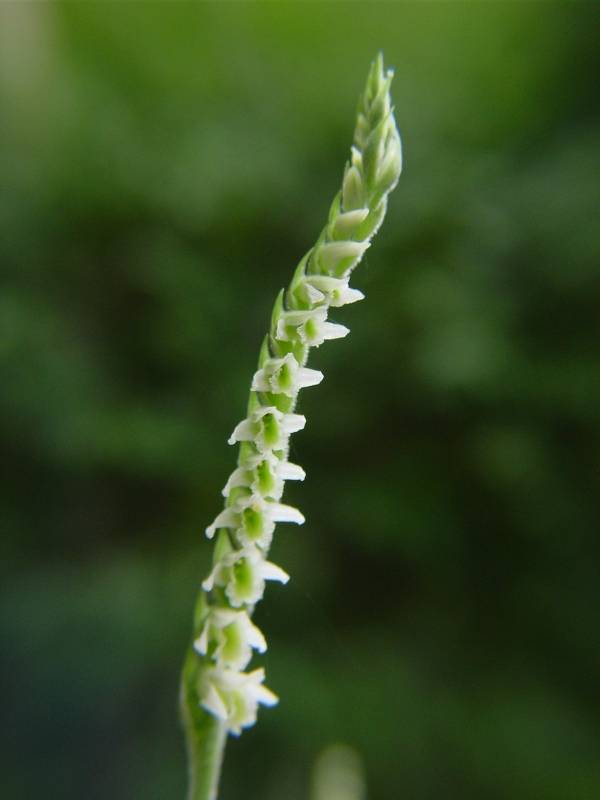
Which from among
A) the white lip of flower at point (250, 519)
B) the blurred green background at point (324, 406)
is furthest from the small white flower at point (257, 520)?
the blurred green background at point (324, 406)

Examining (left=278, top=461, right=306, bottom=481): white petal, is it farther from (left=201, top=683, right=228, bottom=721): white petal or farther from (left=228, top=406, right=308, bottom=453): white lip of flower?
(left=201, top=683, right=228, bottom=721): white petal

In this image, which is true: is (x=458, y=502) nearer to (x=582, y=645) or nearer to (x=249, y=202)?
(x=582, y=645)

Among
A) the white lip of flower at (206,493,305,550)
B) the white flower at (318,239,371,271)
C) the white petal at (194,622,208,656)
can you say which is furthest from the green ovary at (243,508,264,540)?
the white flower at (318,239,371,271)

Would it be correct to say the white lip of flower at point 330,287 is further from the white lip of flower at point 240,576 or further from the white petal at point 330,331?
the white lip of flower at point 240,576

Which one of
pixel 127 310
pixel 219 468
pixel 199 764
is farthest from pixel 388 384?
pixel 199 764

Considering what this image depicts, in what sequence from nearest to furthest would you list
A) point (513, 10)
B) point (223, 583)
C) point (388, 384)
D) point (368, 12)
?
1. point (223, 583)
2. point (388, 384)
3. point (513, 10)
4. point (368, 12)

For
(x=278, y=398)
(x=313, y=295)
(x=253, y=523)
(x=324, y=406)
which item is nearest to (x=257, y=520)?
(x=253, y=523)
